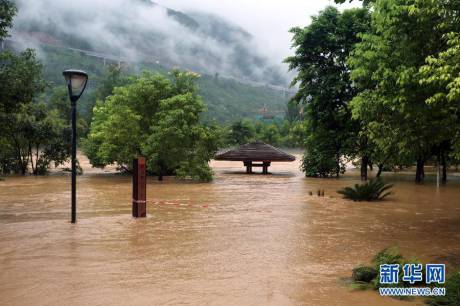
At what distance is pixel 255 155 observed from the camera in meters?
34.2

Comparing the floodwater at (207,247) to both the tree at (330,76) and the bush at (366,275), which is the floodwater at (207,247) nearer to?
the bush at (366,275)

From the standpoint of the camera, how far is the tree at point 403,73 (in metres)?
8.75

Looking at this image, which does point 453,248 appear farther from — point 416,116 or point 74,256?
point 74,256

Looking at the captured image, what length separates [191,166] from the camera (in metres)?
26.5

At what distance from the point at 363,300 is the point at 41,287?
4248 millimetres

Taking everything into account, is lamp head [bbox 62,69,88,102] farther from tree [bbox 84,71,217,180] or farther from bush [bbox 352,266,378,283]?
tree [bbox 84,71,217,180]

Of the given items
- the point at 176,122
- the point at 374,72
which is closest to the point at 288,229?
the point at 374,72

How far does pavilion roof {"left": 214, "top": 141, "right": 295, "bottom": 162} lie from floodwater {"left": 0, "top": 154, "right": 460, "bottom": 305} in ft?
52.1

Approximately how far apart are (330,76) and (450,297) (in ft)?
77.9

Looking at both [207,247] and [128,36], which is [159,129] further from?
[128,36]

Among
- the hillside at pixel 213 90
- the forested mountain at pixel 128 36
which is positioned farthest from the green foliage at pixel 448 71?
the forested mountain at pixel 128 36

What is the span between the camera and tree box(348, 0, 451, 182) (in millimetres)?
8750

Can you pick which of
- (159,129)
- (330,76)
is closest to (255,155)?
(330,76)

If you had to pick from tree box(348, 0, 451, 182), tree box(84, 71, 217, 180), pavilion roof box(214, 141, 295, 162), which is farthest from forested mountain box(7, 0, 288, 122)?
tree box(348, 0, 451, 182)
